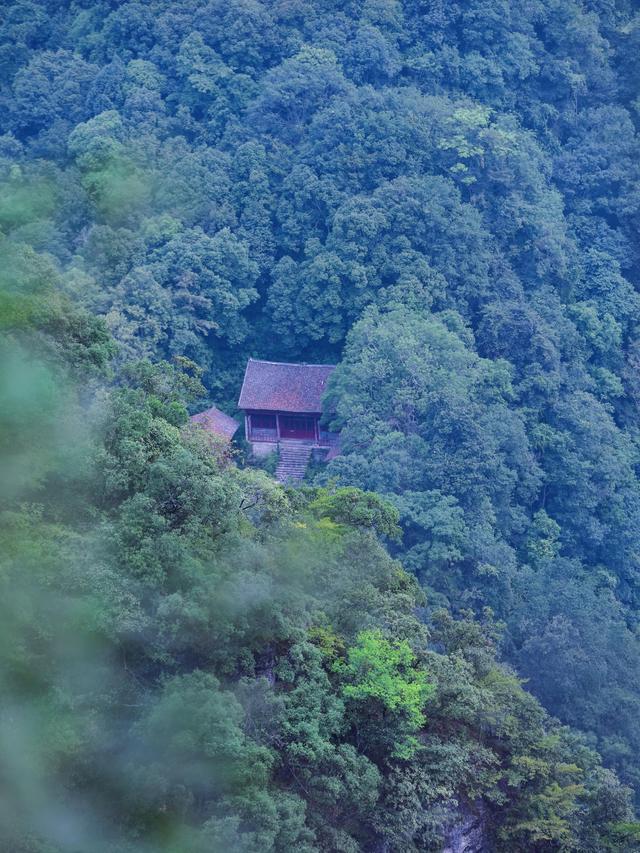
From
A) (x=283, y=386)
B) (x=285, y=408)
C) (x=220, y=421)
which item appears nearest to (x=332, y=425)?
(x=285, y=408)

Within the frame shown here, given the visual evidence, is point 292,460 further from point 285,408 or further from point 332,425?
point 332,425

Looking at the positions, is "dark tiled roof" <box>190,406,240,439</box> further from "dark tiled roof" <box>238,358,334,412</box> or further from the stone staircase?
the stone staircase

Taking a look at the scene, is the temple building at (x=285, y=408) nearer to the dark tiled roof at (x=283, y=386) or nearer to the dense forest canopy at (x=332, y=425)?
the dark tiled roof at (x=283, y=386)

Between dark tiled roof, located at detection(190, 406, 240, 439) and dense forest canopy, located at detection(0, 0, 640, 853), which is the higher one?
dense forest canopy, located at detection(0, 0, 640, 853)

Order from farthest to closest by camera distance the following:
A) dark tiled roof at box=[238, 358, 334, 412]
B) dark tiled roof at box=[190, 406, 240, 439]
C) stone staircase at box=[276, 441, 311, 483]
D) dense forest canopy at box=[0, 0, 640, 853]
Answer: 1. dark tiled roof at box=[238, 358, 334, 412]
2. dark tiled roof at box=[190, 406, 240, 439]
3. stone staircase at box=[276, 441, 311, 483]
4. dense forest canopy at box=[0, 0, 640, 853]

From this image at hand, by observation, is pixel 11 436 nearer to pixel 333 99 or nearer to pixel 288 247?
pixel 288 247

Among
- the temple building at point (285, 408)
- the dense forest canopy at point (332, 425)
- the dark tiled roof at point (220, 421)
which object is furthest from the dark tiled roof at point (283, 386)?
the dense forest canopy at point (332, 425)

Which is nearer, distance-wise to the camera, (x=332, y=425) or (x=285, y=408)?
(x=332, y=425)

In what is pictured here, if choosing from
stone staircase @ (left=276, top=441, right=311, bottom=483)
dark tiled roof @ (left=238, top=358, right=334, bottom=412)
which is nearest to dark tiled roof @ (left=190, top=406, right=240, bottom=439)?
dark tiled roof @ (left=238, top=358, right=334, bottom=412)
